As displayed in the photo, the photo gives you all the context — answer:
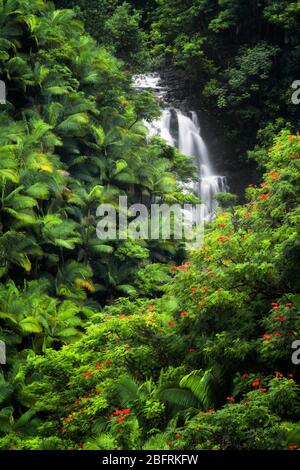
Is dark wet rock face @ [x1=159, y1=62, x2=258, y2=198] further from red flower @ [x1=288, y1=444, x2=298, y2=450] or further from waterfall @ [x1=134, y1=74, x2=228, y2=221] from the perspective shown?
red flower @ [x1=288, y1=444, x2=298, y2=450]

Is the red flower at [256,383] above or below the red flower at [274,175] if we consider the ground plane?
below

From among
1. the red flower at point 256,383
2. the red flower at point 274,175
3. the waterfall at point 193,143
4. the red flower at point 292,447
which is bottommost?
the red flower at point 292,447

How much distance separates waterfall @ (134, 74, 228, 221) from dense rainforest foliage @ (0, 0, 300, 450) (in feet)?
5.78

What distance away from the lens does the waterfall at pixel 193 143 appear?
2391 cm

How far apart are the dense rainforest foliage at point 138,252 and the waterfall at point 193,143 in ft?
5.78

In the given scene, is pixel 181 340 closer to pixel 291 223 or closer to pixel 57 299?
pixel 291 223

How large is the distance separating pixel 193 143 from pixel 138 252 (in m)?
9.37

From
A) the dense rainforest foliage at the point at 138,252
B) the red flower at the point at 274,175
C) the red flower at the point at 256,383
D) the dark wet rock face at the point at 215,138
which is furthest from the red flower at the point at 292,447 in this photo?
the dark wet rock face at the point at 215,138

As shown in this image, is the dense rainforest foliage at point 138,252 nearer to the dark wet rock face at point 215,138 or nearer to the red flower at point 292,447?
the red flower at point 292,447

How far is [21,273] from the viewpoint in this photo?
50.7 ft

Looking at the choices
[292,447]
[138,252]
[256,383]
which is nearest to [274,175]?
[256,383]

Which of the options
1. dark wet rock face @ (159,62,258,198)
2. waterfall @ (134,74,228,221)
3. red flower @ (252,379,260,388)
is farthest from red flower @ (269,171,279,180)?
dark wet rock face @ (159,62,258,198)

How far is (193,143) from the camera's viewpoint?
25.4 metres

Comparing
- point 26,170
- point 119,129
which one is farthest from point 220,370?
point 119,129
